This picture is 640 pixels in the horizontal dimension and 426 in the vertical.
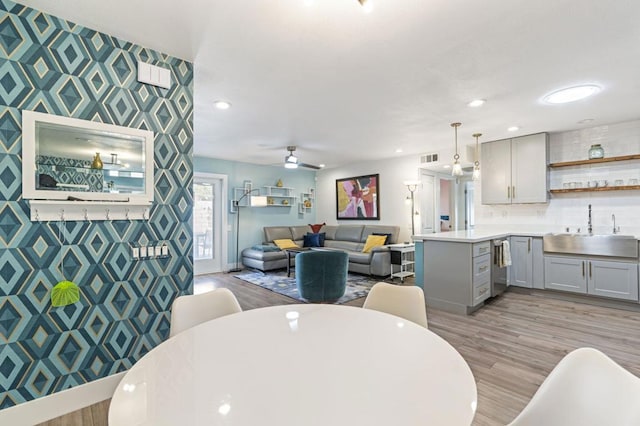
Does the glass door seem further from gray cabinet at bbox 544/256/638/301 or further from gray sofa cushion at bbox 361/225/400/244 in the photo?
gray cabinet at bbox 544/256/638/301

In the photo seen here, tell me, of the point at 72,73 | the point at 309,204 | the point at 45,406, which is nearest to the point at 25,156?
the point at 72,73

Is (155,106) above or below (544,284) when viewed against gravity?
above

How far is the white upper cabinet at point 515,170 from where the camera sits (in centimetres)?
467

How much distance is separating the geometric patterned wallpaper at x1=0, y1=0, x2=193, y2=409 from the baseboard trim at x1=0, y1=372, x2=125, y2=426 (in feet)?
0.13

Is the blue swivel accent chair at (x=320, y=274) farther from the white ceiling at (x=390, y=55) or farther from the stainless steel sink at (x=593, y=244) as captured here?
the stainless steel sink at (x=593, y=244)

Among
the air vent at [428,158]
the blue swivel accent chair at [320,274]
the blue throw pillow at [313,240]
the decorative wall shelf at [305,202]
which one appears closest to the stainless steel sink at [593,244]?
the air vent at [428,158]

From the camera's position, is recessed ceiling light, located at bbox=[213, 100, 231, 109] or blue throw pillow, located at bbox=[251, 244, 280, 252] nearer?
recessed ceiling light, located at bbox=[213, 100, 231, 109]

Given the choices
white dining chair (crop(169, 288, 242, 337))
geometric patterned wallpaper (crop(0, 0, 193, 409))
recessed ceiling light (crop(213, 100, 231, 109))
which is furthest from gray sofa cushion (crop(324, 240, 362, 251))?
white dining chair (crop(169, 288, 242, 337))

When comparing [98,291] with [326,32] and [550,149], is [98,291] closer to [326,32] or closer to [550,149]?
[326,32]

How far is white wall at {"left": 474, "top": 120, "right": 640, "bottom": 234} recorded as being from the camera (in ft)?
13.7

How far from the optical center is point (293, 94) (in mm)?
3172

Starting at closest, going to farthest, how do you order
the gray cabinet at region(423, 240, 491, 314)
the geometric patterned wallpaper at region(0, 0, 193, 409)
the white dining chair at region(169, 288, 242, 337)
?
the white dining chair at region(169, 288, 242, 337) → the geometric patterned wallpaper at region(0, 0, 193, 409) → the gray cabinet at region(423, 240, 491, 314)

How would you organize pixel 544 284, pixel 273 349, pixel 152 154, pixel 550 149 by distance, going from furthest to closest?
pixel 550 149 → pixel 544 284 → pixel 152 154 → pixel 273 349

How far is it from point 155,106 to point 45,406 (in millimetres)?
2138
